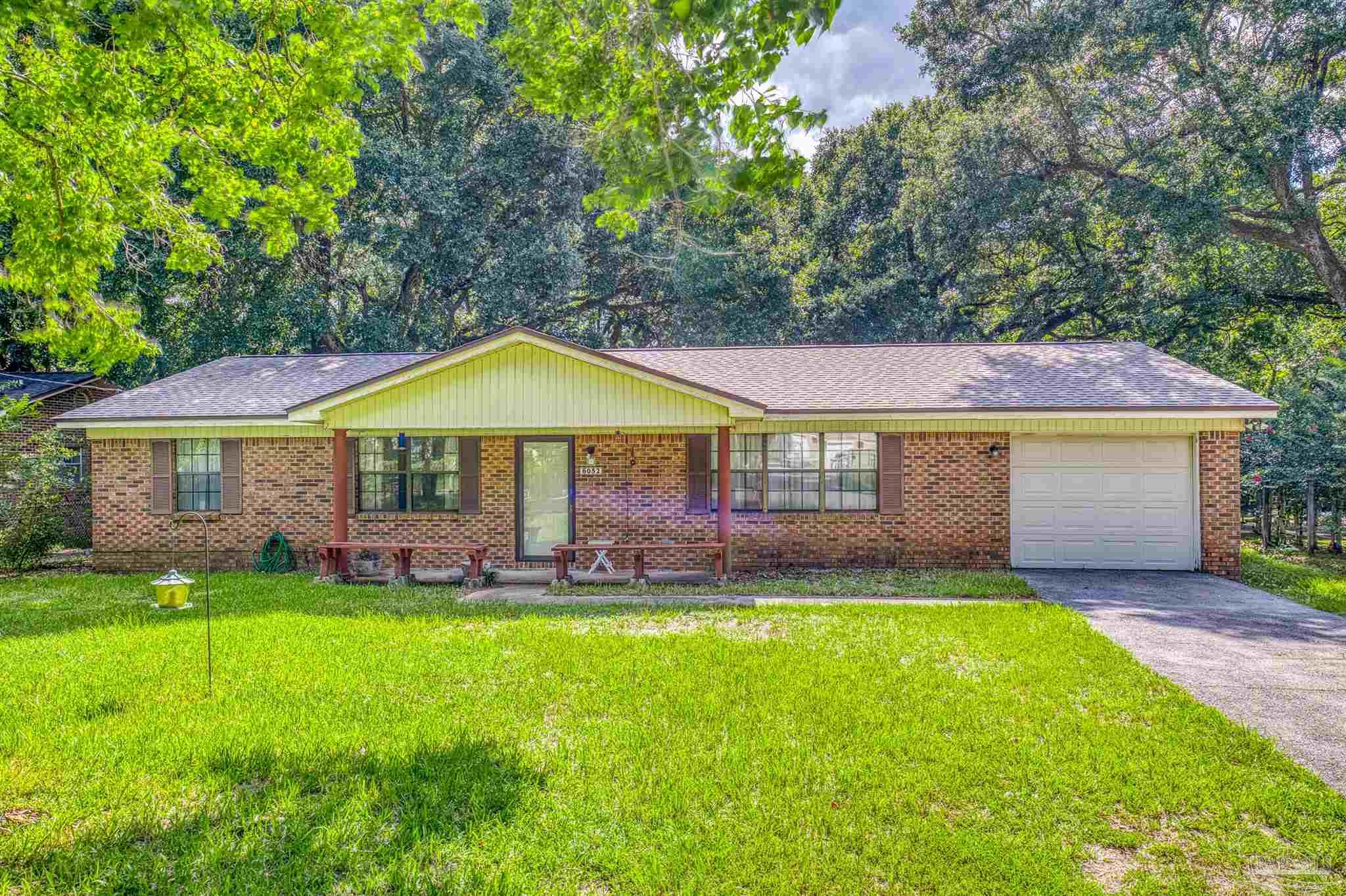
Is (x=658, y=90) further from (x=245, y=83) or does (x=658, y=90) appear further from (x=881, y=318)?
(x=881, y=318)

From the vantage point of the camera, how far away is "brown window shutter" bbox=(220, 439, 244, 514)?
40.1ft

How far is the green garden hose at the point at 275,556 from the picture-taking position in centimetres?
1184

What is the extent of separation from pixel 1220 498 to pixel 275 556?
591 inches

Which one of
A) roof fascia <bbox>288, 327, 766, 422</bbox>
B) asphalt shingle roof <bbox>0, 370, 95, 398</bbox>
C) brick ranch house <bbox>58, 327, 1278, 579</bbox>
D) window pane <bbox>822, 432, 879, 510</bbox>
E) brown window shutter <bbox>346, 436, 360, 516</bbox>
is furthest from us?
asphalt shingle roof <bbox>0, 370, 95, 398</bbox>

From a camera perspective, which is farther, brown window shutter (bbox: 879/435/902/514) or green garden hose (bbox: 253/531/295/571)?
green garden hose (bbox: 253/531/295/571)

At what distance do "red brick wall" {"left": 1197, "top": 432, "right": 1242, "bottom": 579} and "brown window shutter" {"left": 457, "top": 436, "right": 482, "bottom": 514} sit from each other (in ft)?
37.2

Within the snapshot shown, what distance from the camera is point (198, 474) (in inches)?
486

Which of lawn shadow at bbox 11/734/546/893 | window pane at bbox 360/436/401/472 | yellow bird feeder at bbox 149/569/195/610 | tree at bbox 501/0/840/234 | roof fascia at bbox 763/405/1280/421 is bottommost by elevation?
lawn shadow at bbox 11/734/546/893

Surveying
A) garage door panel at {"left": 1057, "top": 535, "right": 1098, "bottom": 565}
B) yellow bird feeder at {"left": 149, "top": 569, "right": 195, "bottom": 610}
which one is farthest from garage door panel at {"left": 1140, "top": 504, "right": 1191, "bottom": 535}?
yellow bird feeder at {"left": 149, "top": 569, "right": 195, "bottom": 610}

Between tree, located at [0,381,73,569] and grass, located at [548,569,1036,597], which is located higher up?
tree, located at [0,381,73,569]

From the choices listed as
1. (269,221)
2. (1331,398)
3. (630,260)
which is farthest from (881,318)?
(269,221)

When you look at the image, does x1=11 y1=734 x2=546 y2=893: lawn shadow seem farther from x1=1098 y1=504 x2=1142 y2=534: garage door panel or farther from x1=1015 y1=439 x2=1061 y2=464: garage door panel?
x1=1098 y1=504 x2=1142 y2=534: garage door panel

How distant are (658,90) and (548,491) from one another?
27.4ft

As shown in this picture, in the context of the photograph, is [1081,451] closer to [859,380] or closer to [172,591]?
[859,380]
